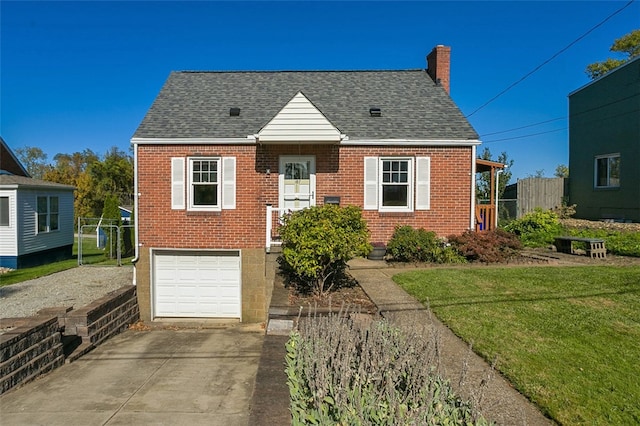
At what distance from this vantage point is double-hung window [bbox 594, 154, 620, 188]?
17906 mm

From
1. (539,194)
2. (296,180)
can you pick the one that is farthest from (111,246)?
(539,194)

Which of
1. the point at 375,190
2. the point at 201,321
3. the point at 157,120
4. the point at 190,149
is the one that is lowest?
the point at 201,321

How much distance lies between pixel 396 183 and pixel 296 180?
3.09 m

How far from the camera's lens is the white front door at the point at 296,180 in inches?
511

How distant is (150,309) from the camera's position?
12633 millimetres

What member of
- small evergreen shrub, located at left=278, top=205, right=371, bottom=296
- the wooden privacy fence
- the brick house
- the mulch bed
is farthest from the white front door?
the wooden privacy fence

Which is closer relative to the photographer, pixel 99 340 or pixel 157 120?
pixel 99 340

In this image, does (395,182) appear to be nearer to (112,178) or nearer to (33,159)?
(112,178)

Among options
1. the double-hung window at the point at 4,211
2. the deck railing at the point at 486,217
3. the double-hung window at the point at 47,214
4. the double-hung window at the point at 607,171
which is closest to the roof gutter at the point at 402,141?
the deck railing at the point at 486,217

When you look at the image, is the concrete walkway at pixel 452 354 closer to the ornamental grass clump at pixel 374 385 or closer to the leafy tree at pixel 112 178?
the ornamental grass clump at pixel 374 385

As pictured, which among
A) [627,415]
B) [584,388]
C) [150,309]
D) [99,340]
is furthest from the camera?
[150,309]

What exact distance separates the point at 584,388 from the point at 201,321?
424 inches

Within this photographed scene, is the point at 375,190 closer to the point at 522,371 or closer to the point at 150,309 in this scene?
the point at 150,309

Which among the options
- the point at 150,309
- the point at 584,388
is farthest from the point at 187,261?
the point at 584,388
